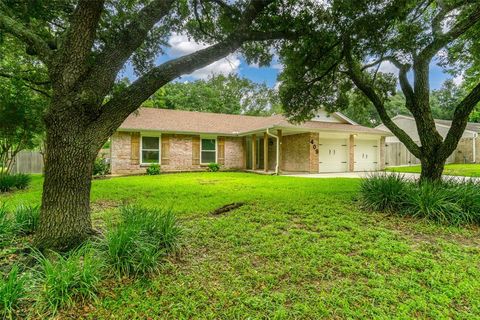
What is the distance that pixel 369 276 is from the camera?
9.29 ft

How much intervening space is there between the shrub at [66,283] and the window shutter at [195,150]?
514 inches

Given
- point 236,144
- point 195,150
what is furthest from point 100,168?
point 236,144

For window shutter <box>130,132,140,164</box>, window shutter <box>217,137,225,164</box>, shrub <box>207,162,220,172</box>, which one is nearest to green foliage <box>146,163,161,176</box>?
window shutter <box>130,132,140,164</box>

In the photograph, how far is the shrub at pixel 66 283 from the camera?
7.37 ft

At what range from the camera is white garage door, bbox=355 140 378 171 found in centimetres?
1669

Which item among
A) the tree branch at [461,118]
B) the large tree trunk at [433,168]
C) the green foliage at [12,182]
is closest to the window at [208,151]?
the green foliage at [12,182]

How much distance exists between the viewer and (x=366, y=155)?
55.6ft

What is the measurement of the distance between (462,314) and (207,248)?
270 centimetres

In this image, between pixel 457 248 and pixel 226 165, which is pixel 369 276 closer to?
pixel 457 248

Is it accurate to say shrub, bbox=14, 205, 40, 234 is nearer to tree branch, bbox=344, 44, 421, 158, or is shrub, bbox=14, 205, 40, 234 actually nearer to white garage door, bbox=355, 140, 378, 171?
tree branch, bbox=344, 44, 421, 158

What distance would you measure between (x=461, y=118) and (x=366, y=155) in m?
11.7

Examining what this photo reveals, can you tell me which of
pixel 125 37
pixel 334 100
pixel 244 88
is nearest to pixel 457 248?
pixel 125 37

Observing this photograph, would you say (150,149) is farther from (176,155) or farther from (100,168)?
(100,168)

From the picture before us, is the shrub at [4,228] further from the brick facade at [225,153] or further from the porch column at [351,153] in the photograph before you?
the porch column at [351,153]
